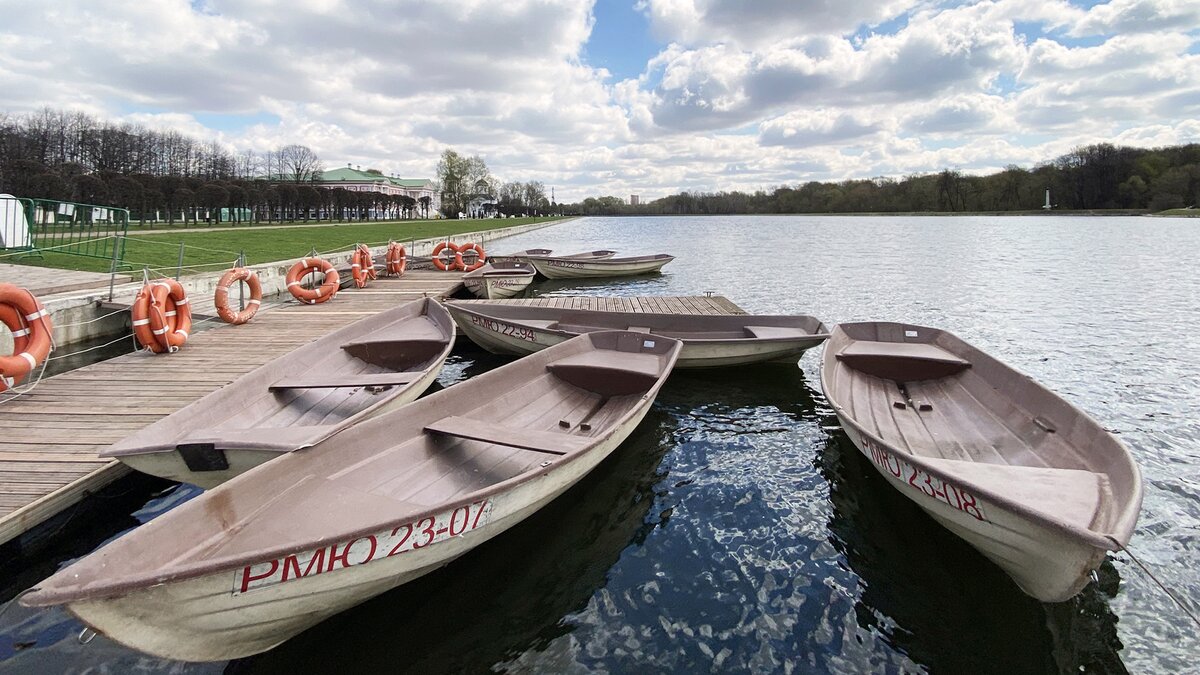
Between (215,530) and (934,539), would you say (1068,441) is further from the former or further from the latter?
(215,530)

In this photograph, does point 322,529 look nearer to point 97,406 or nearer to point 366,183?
point 97,406

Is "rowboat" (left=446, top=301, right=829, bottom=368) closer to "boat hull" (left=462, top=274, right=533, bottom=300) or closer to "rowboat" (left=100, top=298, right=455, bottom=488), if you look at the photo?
"rowboat" (left=100, top=298, right=455, bottom=488)

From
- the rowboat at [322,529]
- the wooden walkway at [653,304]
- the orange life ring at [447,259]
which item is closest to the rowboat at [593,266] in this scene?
the orange life ring at [447,259]

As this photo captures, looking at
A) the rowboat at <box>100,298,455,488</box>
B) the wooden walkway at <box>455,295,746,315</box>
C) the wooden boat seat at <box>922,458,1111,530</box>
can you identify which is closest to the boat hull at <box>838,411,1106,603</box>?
the wooden boat seat at <box>922,458,1111,530</box>

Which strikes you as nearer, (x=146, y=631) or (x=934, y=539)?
(x=146, y=631)

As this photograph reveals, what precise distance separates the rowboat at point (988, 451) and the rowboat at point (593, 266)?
18.1m

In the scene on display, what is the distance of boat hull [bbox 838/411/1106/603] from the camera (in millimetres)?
3518

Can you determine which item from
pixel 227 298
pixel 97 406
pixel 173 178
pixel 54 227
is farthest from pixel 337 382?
pixel 173 178

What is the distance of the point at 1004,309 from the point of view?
63.3 ft

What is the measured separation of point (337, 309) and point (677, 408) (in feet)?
29.6

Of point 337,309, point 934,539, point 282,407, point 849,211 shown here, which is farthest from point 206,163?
point 849,211

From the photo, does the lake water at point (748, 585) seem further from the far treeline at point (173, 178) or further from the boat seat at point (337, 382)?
the far treeline at point (173, 178)

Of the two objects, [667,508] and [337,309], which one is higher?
[337,309]

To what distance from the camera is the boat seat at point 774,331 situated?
1025 cm
